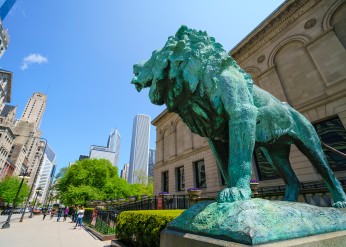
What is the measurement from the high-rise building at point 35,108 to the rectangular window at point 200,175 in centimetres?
11568

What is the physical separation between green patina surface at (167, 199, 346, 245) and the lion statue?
0.47 metres

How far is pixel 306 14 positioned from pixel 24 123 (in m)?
A: 114

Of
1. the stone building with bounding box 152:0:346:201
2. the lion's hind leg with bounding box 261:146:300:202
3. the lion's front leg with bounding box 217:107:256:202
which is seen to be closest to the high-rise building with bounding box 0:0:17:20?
the stone building with bounding box 152:0:346:201

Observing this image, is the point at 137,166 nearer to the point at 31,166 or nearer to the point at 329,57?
the point at 31,166

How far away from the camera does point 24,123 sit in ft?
297

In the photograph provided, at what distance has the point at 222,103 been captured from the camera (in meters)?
2.12

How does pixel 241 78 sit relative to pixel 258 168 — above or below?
below

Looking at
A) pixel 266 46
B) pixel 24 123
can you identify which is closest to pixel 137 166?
pixel 24 123

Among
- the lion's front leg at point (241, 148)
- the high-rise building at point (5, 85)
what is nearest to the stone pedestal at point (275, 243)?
the lion's front leg at point (241, 148)

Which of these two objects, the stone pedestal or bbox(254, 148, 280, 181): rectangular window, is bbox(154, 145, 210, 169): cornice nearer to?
bbox(254, 148, 280, 181): rectangular window

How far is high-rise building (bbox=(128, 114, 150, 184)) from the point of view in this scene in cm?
17362

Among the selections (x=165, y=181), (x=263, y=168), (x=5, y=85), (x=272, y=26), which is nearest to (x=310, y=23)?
(x=272, y=26)

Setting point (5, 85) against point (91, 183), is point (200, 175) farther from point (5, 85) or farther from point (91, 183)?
point (5, 85)

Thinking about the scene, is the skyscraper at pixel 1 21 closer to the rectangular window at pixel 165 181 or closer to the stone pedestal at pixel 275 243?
the rectangular window at pixel 165 181
